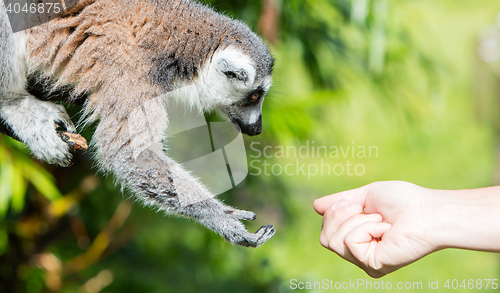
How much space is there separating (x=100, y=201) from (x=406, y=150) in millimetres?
4120

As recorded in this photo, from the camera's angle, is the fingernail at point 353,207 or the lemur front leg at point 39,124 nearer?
the fingernail at point 353,207

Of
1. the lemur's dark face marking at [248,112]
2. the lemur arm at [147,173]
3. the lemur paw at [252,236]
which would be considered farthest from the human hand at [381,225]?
the lemur's dark face marking at [248,112]

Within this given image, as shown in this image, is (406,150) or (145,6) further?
(406,150)

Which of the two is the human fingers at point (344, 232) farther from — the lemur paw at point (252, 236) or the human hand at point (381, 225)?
the lemur paw at point (252, 236)

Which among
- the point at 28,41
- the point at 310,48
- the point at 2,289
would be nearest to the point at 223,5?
the point at 310,48

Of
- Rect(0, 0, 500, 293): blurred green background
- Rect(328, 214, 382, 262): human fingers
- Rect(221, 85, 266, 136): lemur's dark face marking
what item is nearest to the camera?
Rect(328, 214, 382, 262): human fingers

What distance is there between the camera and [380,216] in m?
1.48

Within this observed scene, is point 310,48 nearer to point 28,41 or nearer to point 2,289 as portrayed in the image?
point 28,41

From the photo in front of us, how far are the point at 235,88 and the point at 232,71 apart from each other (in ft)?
0.40

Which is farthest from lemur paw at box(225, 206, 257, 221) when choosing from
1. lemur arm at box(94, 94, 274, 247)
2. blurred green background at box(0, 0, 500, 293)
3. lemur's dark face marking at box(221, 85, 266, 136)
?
blurred green background at box(0, 0, 500, 293)

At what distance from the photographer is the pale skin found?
1273 millimetres

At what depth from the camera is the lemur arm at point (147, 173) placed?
1.65 meters

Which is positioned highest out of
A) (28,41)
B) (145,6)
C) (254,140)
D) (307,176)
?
(145,6)

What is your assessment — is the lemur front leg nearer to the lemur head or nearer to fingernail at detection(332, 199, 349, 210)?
the lemur head
